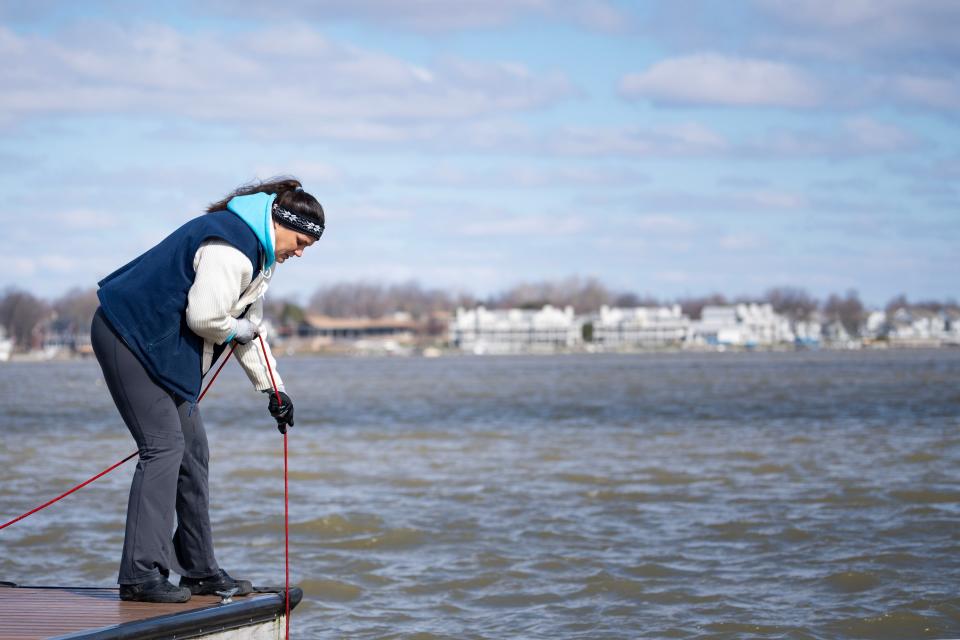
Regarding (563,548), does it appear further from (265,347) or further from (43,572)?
(265,347)

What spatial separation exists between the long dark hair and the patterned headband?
0.06 feet

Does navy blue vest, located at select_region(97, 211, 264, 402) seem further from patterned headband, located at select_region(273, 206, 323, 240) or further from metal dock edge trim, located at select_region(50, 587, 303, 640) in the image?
metal dock edge trim, located at select_region(50, 587, 303, 640)

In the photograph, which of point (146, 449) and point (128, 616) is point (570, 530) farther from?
point (128, 616)

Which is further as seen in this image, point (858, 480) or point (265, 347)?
point (858, 480)

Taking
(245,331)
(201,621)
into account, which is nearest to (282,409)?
(245,331)

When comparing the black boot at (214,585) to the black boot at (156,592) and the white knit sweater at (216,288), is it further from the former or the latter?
the white knit sweater at (216,288)

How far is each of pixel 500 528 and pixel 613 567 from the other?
7.66ft

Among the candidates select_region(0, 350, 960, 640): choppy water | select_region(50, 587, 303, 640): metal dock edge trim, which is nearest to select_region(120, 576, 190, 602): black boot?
select_region(50, 587, 303, 640): metal dock edge trim

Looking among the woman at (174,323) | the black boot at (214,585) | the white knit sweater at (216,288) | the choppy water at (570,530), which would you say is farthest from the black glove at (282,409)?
the choppy water at (570,530)

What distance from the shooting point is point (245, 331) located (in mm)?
5465

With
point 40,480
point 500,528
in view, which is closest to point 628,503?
point 500,528

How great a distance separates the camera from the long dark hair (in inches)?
213

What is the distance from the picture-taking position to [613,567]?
31.9ft

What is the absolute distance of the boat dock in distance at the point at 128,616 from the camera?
4785mm
